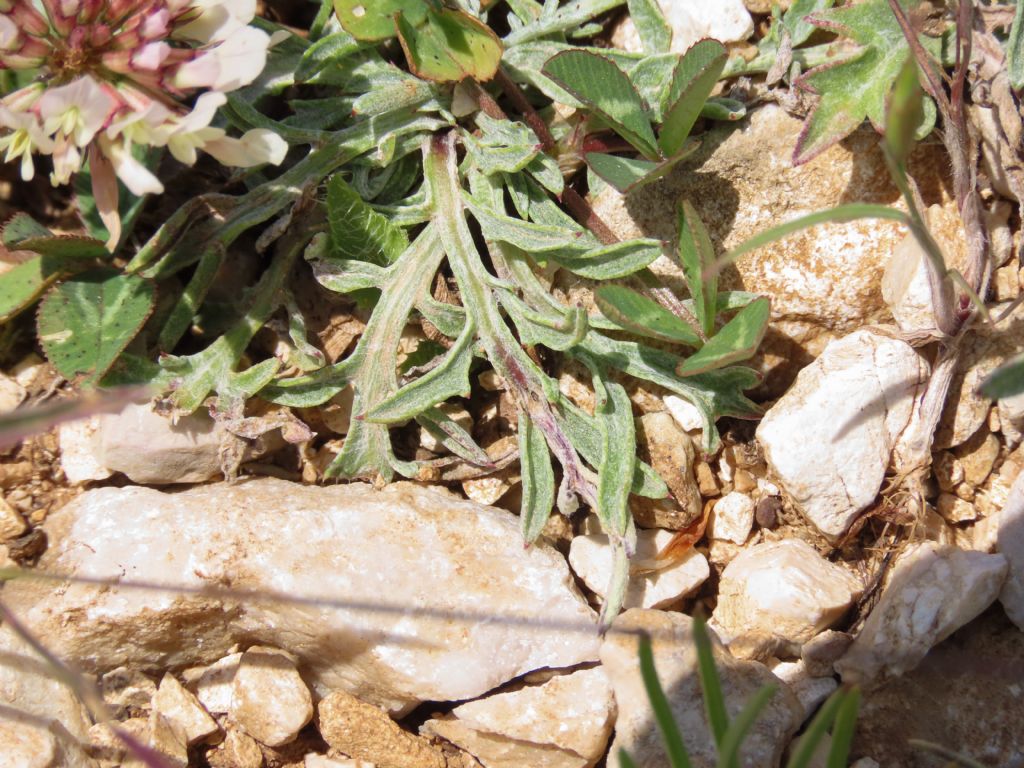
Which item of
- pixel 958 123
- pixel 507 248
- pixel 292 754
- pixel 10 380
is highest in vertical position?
pixel 958 123

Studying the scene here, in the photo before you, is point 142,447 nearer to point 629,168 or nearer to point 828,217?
point 629,168

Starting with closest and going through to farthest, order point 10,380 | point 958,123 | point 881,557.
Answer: point 958,123, point 881,557, point 10,380

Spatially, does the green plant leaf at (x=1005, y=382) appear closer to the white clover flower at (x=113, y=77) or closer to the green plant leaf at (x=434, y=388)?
the green plant leaf at (x=434, y=388)

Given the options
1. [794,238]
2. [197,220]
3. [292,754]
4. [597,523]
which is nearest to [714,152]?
[794,238]

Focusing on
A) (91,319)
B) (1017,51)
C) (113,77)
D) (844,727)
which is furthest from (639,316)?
(91,319)

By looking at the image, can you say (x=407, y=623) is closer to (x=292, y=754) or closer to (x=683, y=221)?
(x=292, y=754)

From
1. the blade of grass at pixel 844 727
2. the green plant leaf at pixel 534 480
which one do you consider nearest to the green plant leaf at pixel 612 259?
the green plant leaf at pixel 534 480

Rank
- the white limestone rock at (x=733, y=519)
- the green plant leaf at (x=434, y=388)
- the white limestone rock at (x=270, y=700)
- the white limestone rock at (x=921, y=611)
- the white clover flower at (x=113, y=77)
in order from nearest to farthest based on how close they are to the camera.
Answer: the white clover flower at (x=113, y=77), the white limestone rock at (x=921, y=611), the white limestone rock at (x=270, y=700), the green plant leaf at (x=434, y=388), the white limestone rock at (x=733, y=519)
